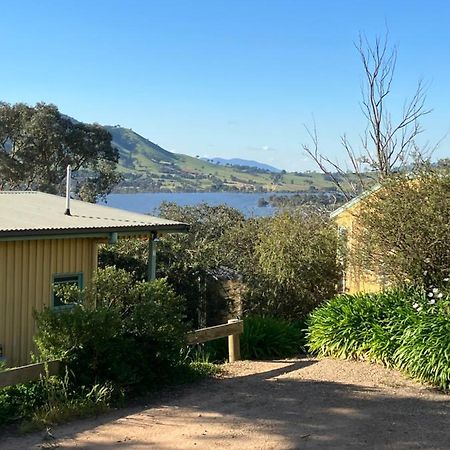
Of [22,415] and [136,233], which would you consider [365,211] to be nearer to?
[136,233]

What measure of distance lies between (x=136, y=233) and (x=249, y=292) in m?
5.73

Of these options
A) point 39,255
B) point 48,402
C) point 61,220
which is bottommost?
point 48,402

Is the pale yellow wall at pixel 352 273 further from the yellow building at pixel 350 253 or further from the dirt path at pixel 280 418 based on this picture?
the dirt path at pixel 280 418

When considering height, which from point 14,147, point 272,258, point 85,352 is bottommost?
point 85,352

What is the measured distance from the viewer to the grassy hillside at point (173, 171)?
240ft

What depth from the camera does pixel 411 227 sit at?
461 inches

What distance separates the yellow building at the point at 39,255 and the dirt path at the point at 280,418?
11.1 feet

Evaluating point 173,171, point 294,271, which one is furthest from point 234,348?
point 173,171

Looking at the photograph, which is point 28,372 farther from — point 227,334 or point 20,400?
point 227,334

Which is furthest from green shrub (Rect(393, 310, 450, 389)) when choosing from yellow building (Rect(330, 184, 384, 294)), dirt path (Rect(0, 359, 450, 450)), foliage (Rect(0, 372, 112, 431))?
foliage (Rect(0, 372, 112, 431))

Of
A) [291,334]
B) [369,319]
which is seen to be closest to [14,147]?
[291,334]

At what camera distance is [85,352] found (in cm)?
864

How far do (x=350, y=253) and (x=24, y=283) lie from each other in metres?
6.69

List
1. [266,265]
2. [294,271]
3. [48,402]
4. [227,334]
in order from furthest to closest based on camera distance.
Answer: [266,265] < [294,271] < [227,334] < [48,402]
